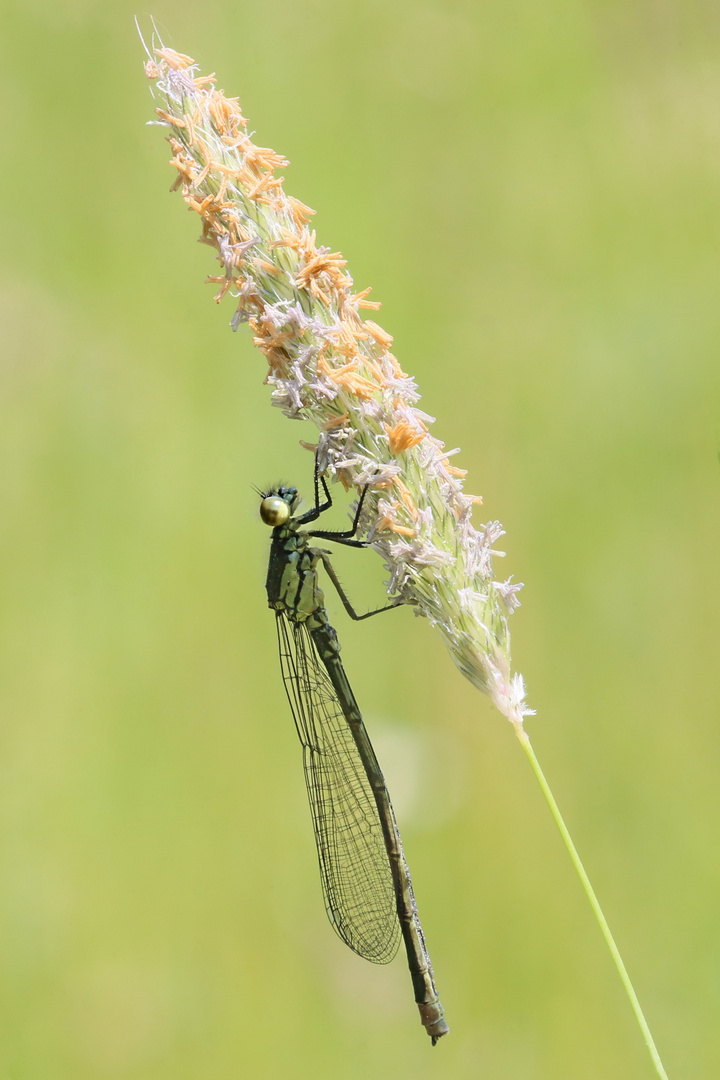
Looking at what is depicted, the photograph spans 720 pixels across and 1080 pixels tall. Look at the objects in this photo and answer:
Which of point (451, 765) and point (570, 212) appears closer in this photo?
point (451, 765)

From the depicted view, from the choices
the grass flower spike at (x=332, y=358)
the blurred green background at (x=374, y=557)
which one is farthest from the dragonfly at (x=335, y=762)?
the grass flower spike at (x=332, y=358)

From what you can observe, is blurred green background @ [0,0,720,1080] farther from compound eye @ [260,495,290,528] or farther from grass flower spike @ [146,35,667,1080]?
grass flower spike @ [146,35,667,1080]

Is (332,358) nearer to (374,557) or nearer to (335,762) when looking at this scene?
(335,762)

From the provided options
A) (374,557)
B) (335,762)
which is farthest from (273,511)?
(374,557)

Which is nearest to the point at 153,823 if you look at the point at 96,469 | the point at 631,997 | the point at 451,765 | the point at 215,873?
the point at 215,873

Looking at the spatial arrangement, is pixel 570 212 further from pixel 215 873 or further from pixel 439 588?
pixel 215 873
